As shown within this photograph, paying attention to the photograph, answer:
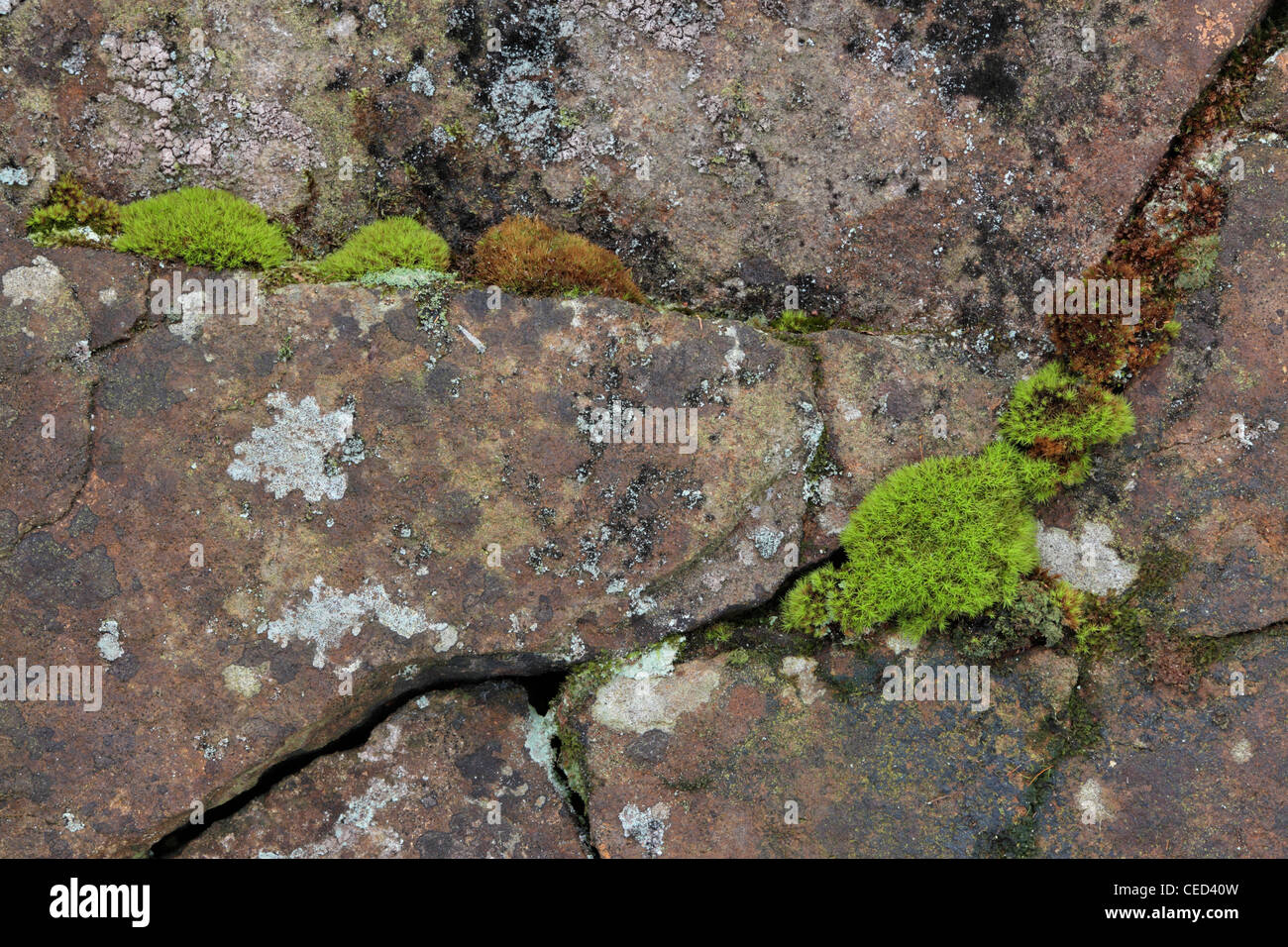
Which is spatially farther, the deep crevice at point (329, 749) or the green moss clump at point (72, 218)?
the deep crevice at point (329, 749)

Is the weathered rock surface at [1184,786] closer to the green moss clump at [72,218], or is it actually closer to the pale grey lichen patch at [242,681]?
the pale grey lichen patch at [242,681]

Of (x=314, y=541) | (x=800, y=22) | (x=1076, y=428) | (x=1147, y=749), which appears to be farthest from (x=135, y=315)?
(x=1147, y=749)

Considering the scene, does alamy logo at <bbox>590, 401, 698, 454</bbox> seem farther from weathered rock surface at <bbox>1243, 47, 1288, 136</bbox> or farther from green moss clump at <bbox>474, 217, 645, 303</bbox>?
weathered rock surface at <bbox>1243, 47, 1288, 136</bbox>

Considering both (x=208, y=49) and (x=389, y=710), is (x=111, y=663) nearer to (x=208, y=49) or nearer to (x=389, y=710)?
(x=389, y=710)

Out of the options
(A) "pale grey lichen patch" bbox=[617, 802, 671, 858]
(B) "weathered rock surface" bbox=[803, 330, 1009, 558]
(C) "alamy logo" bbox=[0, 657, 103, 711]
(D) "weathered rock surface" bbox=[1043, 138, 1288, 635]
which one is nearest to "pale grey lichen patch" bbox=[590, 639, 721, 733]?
(A) "pale grey lichen patch" bbox=[617, 802, 671, 858]

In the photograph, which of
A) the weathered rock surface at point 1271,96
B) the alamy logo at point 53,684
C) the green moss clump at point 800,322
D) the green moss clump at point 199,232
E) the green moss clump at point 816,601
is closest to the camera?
the alamy logo at point 53,684

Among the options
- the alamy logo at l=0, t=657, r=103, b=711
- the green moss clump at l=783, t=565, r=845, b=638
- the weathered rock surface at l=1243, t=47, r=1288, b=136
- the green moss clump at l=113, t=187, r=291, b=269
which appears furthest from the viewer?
the weathered rock surface at l=1243, t=47, r=1288, b=136

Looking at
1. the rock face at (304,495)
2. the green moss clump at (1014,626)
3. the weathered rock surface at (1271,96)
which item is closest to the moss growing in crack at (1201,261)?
the weathered rock surface at (1271,96)
